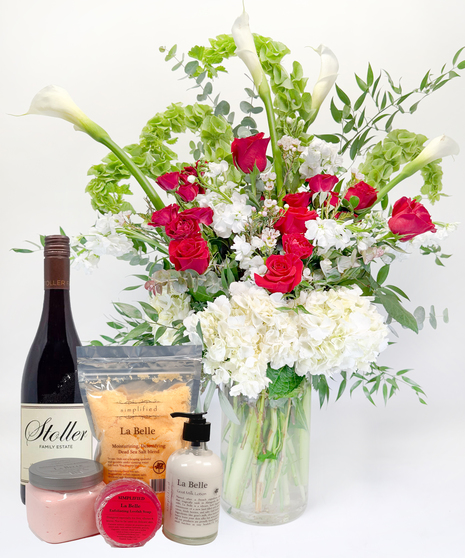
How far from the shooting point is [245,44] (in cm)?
105

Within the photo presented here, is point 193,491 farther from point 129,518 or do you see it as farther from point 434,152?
point 434,152

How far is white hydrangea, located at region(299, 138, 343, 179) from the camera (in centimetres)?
104

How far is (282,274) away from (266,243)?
8cm

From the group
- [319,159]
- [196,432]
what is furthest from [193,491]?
[319,159]

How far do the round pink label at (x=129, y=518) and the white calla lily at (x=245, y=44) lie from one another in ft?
2.58

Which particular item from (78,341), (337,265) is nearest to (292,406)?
(337,265)

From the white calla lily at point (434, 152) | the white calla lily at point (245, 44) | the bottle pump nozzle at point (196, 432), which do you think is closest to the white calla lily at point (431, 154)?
the white calla lily at point (434, 152)

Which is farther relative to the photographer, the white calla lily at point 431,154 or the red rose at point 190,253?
the white calla lily at point 431,154

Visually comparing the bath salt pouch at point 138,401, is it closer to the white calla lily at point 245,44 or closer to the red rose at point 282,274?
the red rose at point 282,274

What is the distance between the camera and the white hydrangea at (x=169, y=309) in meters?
1.05

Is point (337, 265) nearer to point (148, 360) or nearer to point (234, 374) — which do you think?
point (234, 374)

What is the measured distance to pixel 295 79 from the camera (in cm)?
107

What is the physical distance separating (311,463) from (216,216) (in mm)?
781

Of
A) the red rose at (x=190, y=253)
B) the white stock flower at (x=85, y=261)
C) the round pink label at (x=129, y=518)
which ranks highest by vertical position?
the red rose at (x=190, y=253)
